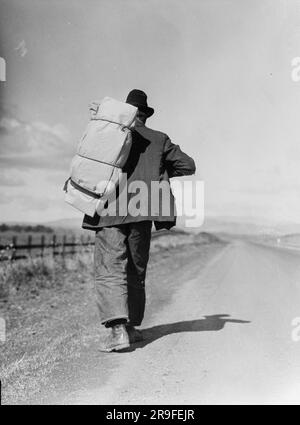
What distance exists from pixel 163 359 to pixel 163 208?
110 centimetres

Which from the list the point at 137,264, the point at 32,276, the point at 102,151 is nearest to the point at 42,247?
the point at 32,276

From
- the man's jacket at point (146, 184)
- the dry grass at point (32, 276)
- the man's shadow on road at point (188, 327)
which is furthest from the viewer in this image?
the dry grass at point (32, 276)

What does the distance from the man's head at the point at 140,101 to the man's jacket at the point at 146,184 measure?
3.0 inches

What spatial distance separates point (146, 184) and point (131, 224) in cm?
33

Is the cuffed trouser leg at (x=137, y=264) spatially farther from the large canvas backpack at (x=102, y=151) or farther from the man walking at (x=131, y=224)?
the large canvas backpack at (x=102, y=151)

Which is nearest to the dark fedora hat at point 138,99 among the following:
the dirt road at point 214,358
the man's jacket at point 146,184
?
the man's jacket at point 146,184

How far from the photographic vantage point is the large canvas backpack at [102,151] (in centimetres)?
405

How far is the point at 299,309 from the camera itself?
20.5 feet

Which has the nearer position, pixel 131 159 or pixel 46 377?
pixel 46 377

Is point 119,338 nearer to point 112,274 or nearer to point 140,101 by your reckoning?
point 112,274
